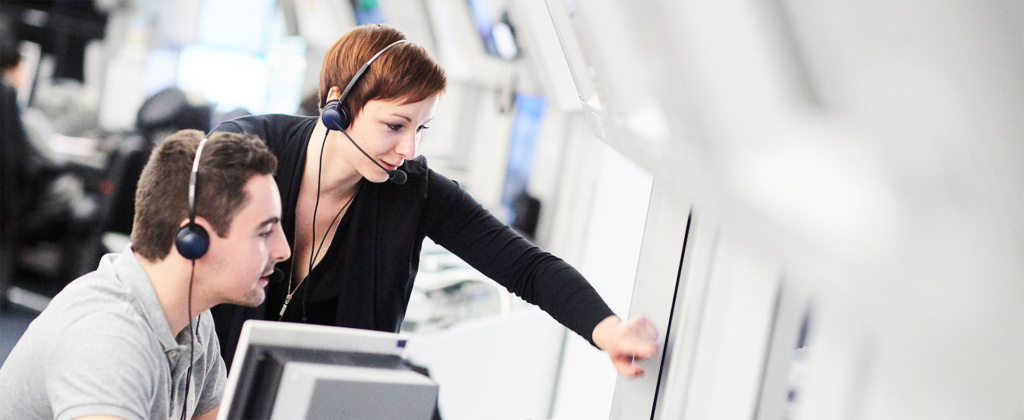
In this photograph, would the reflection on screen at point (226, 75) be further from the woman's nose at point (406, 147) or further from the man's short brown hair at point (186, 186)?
the man's short brown hair at point (186, 186)

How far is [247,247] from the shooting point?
98 cm

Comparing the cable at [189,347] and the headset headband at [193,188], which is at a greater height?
the headset headband at [193,188]

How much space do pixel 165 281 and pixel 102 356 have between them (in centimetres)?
15

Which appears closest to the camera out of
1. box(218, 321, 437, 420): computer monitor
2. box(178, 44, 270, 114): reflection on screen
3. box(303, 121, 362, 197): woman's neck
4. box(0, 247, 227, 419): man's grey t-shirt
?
box(218, 321, 437, 420): computer monitor

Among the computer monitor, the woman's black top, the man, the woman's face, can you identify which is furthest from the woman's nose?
the computer monitor

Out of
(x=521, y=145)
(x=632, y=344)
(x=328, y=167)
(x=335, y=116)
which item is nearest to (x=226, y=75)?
(x=521, y=145)

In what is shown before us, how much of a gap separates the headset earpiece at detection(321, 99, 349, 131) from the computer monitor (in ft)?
1.79

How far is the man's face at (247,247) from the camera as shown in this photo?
3.19ft

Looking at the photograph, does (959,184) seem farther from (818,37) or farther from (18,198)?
(18,198)

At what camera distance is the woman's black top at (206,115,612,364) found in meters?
1.32

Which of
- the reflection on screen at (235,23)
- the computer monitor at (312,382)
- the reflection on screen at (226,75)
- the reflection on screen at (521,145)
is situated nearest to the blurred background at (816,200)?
the computer monitor at (312,382)

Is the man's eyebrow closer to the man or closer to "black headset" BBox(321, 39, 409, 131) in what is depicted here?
the man

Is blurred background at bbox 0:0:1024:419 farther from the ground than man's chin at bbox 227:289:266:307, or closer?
farther from the ground

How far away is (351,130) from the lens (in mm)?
1280
